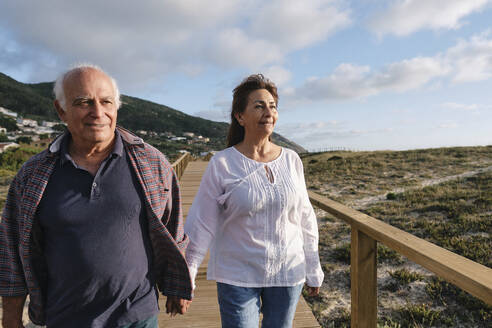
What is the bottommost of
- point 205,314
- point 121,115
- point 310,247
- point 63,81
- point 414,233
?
point 414,233

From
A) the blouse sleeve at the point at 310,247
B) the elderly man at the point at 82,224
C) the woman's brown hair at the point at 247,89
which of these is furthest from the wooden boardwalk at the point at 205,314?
the woman's brown hair at the point at 247,89

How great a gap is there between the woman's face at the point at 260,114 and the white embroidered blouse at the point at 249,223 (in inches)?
6.9

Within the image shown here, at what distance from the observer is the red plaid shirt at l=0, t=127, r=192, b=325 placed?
1.36 metres

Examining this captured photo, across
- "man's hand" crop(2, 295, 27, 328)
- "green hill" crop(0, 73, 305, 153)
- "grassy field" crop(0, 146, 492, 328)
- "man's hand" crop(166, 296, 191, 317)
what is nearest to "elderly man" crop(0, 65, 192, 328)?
"man's hand" crop(2, 295, 27, 328)

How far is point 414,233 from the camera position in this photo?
7.00 meters

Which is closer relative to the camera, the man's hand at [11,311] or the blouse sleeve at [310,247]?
the man's hand at [11,311]

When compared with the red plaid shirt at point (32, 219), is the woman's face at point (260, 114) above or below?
above

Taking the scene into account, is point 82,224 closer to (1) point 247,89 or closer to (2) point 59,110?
(2) point 59,110

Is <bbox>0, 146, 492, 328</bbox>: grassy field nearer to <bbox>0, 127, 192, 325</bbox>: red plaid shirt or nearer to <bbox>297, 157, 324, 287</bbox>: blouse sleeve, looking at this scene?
<bbox>297, 157, 324, 287</bbox>: blouse sleeve

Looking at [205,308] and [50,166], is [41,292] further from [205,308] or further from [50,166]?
[205,308]

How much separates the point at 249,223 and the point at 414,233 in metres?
6.60

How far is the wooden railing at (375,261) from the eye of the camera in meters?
1.21

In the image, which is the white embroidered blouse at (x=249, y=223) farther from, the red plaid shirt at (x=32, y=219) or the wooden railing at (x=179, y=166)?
the wooden railing at (x=179, y=166)

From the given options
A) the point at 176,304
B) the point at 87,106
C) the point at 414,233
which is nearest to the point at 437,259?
the point at 176,304
